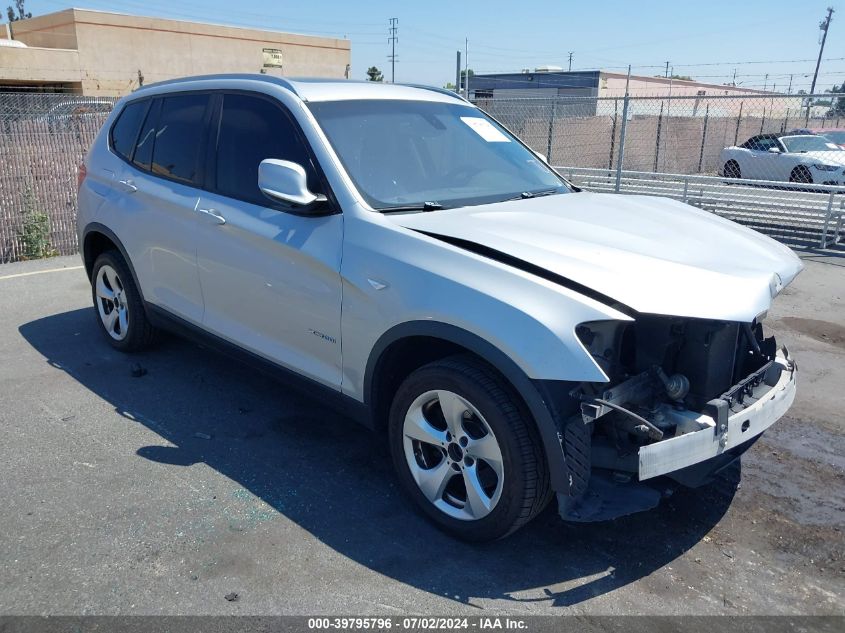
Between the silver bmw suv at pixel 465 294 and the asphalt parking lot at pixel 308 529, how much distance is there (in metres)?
0.30

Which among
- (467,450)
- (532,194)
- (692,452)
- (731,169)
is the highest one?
(532,194)

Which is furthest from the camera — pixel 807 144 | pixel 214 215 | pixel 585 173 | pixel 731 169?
pixel 731 169

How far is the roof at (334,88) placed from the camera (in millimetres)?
4066

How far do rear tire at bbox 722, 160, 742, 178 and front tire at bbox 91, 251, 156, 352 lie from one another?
57.3ft

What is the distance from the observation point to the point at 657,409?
307 cm

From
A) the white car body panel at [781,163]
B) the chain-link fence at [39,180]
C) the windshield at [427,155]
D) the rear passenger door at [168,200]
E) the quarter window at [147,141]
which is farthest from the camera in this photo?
the white car body panel at [781,163]

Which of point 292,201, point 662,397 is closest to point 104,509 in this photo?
point 292,201

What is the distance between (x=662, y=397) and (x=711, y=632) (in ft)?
3.05

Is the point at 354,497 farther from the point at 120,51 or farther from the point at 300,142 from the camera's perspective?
the point at 120,51

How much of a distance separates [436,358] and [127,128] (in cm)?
337

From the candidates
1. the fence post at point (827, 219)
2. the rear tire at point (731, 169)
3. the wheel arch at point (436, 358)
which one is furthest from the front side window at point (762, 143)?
the wheel arch at point (436, 358)

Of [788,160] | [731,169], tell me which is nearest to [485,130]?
[788,160]

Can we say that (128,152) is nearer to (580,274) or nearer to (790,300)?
(580,274)

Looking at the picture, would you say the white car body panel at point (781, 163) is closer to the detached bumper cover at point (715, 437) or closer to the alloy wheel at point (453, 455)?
the detached bumper cover at point (715, 437)
